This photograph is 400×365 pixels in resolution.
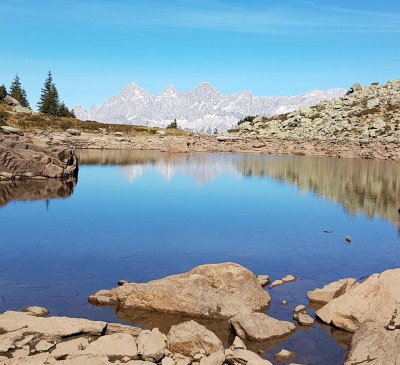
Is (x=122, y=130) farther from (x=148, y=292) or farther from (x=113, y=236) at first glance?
(x=148, y=292)

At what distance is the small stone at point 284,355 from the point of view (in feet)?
51.4

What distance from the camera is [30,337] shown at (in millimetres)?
15234

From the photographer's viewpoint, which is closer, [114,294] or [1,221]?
[114,294]

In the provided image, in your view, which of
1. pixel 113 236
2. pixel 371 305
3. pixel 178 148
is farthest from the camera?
pixel 178 148

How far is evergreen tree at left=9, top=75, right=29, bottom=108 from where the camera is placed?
164125 millimetres

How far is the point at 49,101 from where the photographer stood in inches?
6216

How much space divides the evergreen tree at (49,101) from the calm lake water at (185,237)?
347 ft

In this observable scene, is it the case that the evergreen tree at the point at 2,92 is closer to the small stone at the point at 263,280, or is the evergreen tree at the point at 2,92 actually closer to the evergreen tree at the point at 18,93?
the evergreen tree at the point at 18,93

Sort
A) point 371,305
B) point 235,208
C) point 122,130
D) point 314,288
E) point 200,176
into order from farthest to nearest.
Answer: point 122,130 → point 200,176 → point 235,208 → point 314,288 → point 371,305

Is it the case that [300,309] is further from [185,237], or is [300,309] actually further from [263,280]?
[185,237]

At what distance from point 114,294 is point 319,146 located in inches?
4352

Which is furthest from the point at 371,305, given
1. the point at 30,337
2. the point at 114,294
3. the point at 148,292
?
the point at 30,337

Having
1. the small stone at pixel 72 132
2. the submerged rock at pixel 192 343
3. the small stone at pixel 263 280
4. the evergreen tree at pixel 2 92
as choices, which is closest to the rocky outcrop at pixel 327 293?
the small stone at pixel 263 280

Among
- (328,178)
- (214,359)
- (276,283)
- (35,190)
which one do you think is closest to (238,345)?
(214,359)
